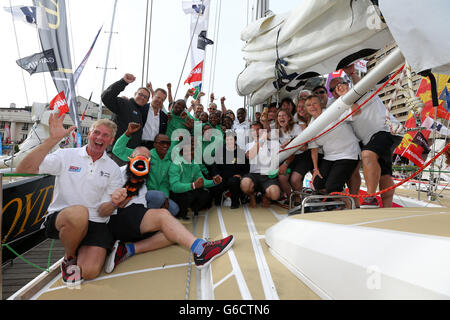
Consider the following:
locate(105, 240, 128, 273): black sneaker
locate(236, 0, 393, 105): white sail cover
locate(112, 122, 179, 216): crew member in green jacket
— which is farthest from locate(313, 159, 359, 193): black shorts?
locate(105, 240, 128, 273): black sneaker

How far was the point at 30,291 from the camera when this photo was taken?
1.27 m

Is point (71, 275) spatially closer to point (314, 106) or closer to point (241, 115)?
point (314, 106)

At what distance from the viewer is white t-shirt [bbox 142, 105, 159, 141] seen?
11.1 feet

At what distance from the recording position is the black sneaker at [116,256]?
1554mm

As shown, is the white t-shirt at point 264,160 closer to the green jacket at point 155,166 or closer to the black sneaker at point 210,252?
the green jacket at point 155,166

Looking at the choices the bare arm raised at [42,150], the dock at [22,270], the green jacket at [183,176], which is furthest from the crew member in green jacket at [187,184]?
the dock at [22,270]

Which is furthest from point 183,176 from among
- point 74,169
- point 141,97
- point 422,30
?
point 422,30

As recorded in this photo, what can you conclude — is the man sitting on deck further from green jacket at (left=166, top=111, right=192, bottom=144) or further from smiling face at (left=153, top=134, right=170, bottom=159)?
green jacket at (left=166, top=111, right=192, bottom=144)

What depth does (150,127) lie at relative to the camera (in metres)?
3.40

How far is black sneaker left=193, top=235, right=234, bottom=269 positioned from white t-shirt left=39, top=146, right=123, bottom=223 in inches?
31.1

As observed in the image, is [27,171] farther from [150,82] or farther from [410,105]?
[150,82]

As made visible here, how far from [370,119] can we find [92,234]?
8.39 ft

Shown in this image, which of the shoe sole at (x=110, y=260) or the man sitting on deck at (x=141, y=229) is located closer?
the shoe sole at (x=110, y=260)

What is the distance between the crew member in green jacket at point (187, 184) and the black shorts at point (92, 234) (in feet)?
3.48
